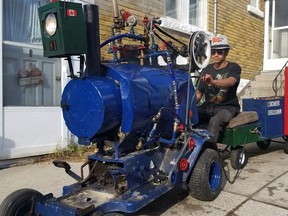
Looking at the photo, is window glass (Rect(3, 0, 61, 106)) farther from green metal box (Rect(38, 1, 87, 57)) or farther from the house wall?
the house wall

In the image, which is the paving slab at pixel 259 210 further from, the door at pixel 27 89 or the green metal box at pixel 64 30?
the door at pixel 27 89

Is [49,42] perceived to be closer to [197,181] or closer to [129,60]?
[129,60]

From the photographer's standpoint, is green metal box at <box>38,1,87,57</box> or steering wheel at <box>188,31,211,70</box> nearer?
green metal box at <box>38,1,87,57</box>

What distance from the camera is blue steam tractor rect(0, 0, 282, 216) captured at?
106 inches

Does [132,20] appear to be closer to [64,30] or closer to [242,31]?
[64,30]

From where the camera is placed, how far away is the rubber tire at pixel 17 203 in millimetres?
2645

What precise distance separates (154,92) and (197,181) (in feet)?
3.32

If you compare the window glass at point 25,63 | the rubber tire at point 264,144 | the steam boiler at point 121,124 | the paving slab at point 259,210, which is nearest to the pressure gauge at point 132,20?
the steam boiler at point 121,124

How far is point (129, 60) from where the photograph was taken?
12.4 feet

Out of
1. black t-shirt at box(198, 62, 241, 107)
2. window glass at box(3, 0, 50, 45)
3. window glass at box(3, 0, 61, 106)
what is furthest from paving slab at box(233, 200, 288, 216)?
window glass at box(3, 0, 50, 45)

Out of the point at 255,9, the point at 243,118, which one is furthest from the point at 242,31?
the point at 243,118

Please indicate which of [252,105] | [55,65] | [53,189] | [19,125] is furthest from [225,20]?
[53,189]

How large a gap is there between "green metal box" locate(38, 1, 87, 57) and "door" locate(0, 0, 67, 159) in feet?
8.75

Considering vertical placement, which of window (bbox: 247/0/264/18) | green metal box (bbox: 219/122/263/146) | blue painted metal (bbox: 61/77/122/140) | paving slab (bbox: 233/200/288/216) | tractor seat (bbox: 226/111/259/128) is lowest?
paving slab (bbox: 233/200/288/216)
